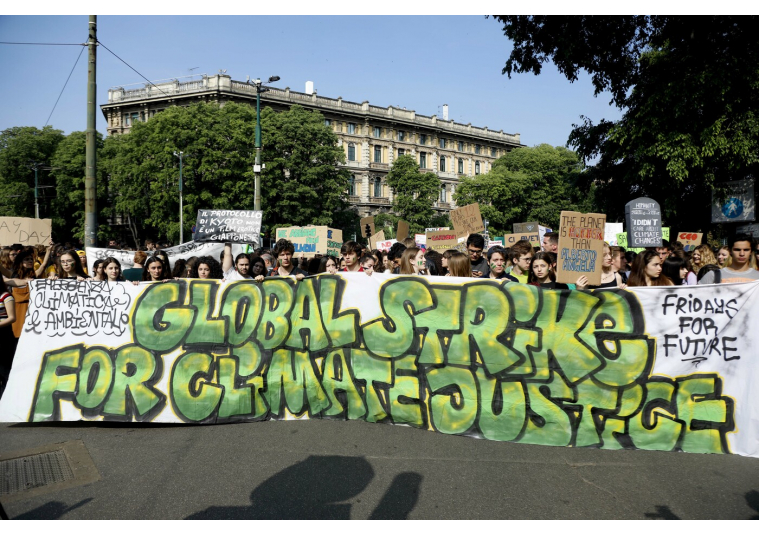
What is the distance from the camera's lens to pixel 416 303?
5.41 m

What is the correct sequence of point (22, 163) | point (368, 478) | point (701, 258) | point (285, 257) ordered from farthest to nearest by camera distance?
point (22, 163) < point (701, 258) < point (285, 257) < point (368, 478)

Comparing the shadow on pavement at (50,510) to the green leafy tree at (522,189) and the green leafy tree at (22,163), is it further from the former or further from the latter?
the green leafy tree at (522,189)

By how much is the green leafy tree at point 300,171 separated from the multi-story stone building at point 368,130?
6.79 meters

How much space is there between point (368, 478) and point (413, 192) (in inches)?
2165

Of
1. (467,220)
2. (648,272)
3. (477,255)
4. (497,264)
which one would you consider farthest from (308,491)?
(467,220)

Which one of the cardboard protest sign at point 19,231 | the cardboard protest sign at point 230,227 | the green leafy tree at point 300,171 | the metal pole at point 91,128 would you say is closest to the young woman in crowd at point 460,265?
the metal pole at point 91,128

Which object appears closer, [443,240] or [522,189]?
[443,240]

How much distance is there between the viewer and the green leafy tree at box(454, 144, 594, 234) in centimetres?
5978

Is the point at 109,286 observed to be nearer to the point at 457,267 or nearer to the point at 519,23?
the point at 457,267

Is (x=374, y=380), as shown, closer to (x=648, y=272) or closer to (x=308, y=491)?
(x=308, y=491)

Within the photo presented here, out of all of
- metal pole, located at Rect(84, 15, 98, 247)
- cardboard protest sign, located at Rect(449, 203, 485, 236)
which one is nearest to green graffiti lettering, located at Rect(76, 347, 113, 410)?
metal pole, located at Rect(84, 15, 98, 247)

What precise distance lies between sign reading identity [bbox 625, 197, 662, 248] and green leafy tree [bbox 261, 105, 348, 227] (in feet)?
110

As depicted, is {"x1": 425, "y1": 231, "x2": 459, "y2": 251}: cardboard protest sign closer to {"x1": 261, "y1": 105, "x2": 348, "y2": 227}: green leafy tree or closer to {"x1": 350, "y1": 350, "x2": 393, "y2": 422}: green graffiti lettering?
{"x1": 350, "y1": 350, "x2": 393, "y2": 422}: green graffiti lettering

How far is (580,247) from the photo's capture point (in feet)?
17.6
